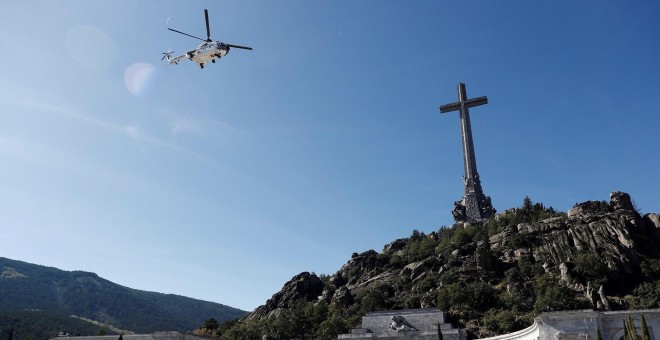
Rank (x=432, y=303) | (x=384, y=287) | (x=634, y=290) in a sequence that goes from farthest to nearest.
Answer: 1. (x=384, y=287)
2. (x=432, y=303)
3. (x=634, y=290)

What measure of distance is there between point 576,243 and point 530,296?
1957 cm

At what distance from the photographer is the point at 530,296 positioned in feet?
266

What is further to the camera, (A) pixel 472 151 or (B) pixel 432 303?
(A) pixel 472 151

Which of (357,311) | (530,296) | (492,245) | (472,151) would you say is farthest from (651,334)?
(472,151)

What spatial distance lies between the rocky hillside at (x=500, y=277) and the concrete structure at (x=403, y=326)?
12799mm

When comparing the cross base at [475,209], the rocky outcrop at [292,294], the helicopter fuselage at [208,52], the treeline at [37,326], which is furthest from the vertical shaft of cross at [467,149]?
the treeline at [37,326]

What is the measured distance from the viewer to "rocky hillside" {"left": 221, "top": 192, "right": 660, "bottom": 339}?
78.0 metres

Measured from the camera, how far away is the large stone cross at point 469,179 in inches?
4879

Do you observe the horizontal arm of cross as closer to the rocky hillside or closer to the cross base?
the cross base

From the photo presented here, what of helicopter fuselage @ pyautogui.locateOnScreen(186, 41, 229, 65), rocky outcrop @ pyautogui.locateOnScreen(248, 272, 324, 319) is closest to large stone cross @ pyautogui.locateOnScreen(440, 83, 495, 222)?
rocky outcrop @ pyautogui.locateOnScreen(248, 272, 324, 319)

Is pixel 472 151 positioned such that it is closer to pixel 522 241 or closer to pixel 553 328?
pixel 522 241

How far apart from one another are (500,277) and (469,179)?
34.9m

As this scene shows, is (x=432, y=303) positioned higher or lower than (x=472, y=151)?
lower

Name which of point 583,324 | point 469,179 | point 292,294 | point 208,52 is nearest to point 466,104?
point 469,179
